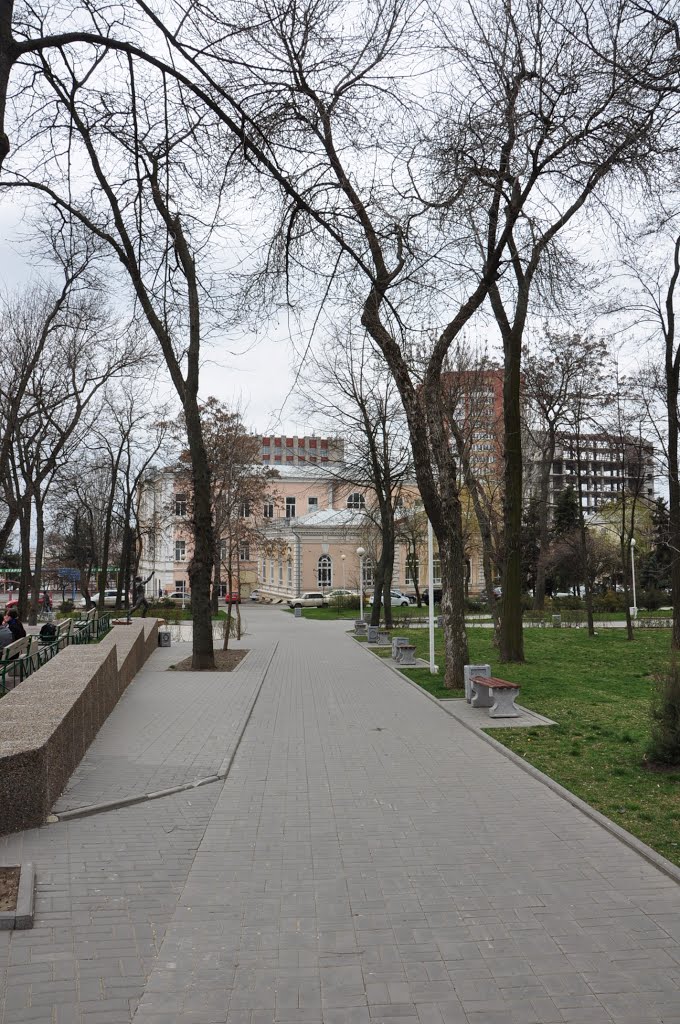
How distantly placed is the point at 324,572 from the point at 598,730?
160ft

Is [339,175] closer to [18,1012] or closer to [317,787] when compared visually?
[317,787]

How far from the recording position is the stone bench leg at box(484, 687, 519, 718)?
1187 centimetres

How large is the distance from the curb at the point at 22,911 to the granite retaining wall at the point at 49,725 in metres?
1.33

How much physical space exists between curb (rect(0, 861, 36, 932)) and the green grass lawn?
433 centimetres

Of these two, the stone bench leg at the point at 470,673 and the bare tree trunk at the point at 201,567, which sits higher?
the bare tree trunk at the point at 201,567

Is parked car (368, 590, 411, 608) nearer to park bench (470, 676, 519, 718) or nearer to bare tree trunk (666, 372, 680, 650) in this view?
bare tree trunk (666, 372, 680, 650)

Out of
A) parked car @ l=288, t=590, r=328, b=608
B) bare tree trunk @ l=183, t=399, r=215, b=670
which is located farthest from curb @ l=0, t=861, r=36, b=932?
parked car @ l=288, t=590, r=328, b=608

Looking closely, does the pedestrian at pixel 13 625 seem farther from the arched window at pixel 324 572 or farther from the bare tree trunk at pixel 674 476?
the arched window at pixel 324 572

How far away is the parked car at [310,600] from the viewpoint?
180 feet

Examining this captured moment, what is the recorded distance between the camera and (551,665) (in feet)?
61.2

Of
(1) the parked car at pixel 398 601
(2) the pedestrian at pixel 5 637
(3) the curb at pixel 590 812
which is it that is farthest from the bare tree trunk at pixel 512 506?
(1) the parked car at pixel 398 601

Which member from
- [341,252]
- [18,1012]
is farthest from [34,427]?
[18,1012]

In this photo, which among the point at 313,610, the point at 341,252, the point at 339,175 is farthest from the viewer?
the point at 313,610

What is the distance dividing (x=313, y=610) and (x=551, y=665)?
33256 millimetres
